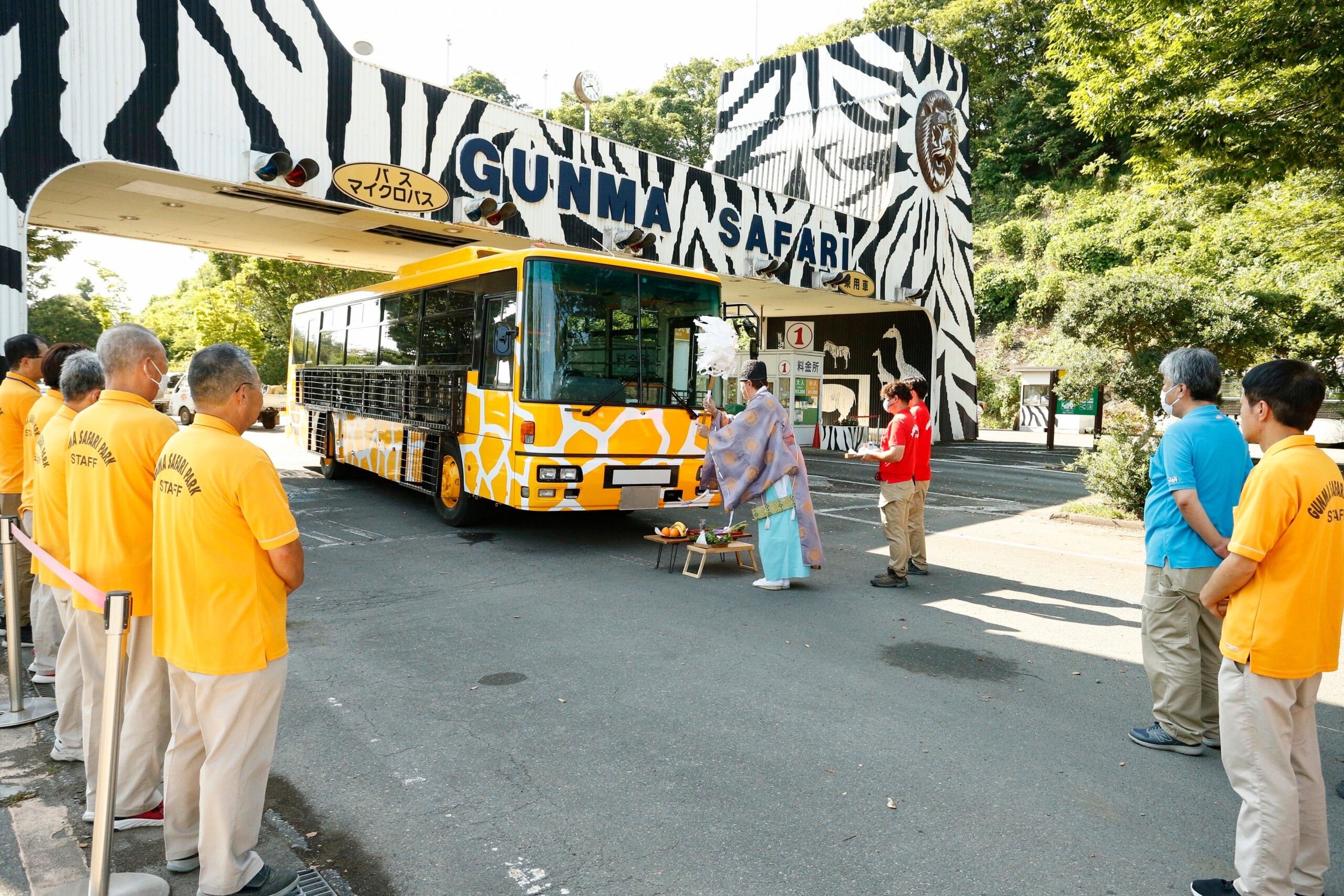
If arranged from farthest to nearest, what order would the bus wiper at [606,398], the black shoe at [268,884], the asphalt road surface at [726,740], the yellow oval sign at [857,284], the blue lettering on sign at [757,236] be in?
1. the yellow oval sign at [857,284]
2. the blue lettering on sign at [757,236]
3. the bus wiper at [606,398]
4. the asphalt road surface at [726,740]
5. the black shoe at [268,884]

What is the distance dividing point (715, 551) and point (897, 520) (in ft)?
5.54

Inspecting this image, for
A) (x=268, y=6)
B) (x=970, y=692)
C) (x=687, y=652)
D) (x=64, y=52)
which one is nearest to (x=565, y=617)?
(x=687, y=652)

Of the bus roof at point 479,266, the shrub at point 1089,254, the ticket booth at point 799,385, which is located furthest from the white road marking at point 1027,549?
the shrub at point 1089,254

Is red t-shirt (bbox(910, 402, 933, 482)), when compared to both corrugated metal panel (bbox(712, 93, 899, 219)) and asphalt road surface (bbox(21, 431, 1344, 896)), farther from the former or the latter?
corrugated metal panel (bbox(712, 93, 899, 219))

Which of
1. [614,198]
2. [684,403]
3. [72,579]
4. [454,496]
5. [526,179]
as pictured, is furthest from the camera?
[614,198]

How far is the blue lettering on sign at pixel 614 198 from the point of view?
17.5 m

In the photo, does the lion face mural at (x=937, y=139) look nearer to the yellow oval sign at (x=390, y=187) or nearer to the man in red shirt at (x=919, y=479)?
the yellow oval sign at (x=390, y=187)

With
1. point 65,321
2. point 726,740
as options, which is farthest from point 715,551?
point 65,321

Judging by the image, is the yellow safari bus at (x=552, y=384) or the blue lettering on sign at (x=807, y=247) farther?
the blue lettering on sign at (x=807, y=247)

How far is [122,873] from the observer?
3137 mm

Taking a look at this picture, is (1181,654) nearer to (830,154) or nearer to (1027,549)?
(1027,549)

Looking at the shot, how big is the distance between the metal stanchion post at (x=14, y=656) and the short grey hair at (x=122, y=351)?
1.77 m

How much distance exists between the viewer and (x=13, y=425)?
553 centimetres

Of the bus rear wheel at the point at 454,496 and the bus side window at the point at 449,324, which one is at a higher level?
the bus side window at the point at 449,324
